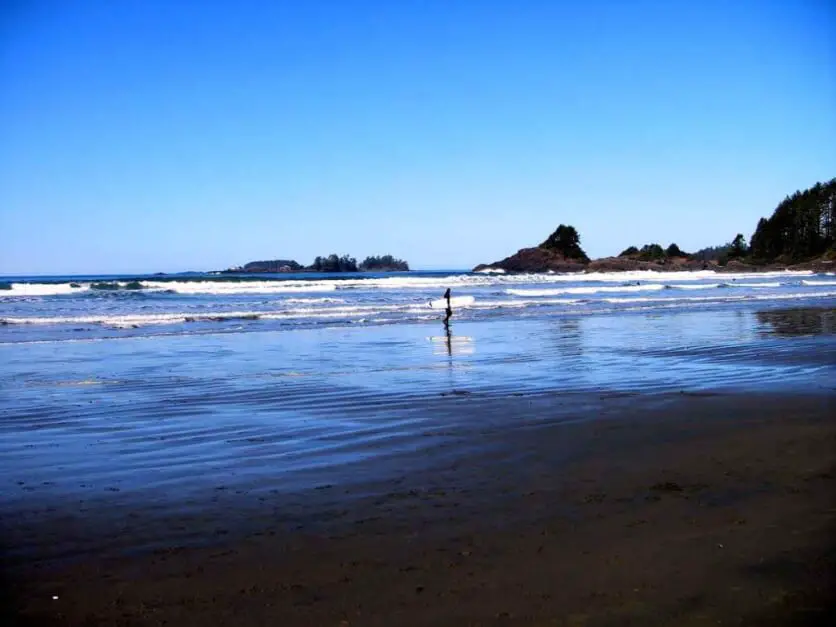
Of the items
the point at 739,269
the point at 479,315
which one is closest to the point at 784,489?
the point at 479,315

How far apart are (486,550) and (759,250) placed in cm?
12024

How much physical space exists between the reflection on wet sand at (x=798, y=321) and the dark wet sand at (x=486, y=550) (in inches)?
515

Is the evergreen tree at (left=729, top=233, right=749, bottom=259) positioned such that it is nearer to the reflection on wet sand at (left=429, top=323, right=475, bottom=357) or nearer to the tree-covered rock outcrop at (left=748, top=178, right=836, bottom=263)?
the tree-covered rock outcrop at (left=748, top=178, right=836, bottom=263)

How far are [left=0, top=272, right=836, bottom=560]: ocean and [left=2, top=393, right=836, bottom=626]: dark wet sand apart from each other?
605 millimetres

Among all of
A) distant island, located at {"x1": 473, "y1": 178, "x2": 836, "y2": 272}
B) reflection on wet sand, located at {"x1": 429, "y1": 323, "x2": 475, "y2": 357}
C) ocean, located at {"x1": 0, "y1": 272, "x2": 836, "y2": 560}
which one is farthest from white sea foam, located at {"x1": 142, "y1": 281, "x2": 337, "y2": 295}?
distant island, located at {"x1": 473, "y1": 178, "x2": 836, "y2": 272}

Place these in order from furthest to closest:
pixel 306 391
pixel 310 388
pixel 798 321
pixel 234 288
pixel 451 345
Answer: pixel 234 288 < pixel 798 321 < pixel 451 345 < pixel 310 388 < pixel 306 391

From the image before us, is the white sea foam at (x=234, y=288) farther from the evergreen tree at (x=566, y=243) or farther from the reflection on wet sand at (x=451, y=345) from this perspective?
the evergreen tree at (x=566, y=243)

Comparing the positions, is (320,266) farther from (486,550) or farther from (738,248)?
(486,550)

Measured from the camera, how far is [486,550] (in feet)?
14.7

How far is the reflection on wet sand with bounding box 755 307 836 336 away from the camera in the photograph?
18484 mm

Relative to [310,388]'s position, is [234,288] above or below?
above

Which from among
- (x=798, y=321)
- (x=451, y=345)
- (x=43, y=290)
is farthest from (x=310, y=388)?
(x=43, y=290)

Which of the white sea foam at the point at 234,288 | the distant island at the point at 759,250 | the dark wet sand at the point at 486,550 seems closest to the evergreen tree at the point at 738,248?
the distant island at the point at 759,250

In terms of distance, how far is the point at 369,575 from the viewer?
4.16m
